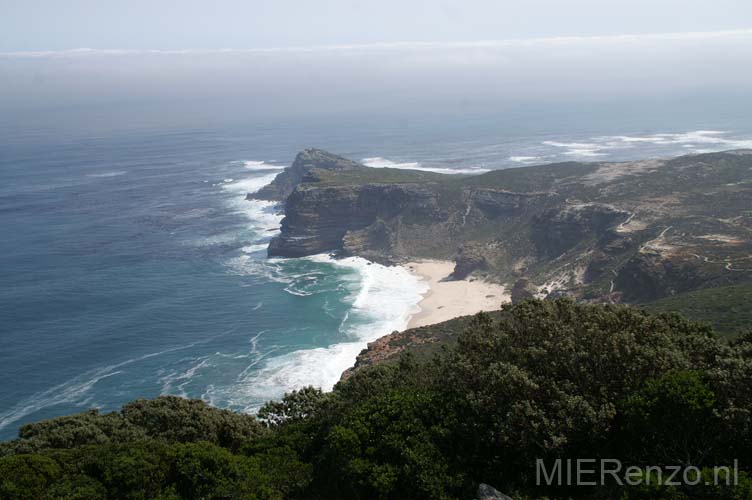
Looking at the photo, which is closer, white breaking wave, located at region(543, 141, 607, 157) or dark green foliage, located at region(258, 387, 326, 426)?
dark green foliage, located at region(258, 387, 326, 426)

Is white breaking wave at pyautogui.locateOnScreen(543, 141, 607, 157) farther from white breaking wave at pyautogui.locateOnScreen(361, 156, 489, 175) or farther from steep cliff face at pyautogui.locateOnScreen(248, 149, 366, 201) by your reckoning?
steep cliff face at pyautogui.locateOnScreen(248, 149, 366, 201)

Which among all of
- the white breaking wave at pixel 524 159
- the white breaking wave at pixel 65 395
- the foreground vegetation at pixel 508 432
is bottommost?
the white breaking wave at pixel 65 395

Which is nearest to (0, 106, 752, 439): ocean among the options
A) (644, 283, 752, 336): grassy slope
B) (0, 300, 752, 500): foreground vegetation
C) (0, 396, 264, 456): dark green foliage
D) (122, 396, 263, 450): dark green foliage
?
(122, 396, 263, 450): dark green foliage

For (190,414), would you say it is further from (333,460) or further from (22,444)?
(333,460)

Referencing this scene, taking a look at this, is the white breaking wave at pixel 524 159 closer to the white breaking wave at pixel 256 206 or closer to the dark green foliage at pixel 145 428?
the white breaking wave at pixel 256 206

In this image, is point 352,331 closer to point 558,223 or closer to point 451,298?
point 451,298

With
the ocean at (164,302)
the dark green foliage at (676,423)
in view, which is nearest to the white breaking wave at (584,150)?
the ocean at (164,302)
